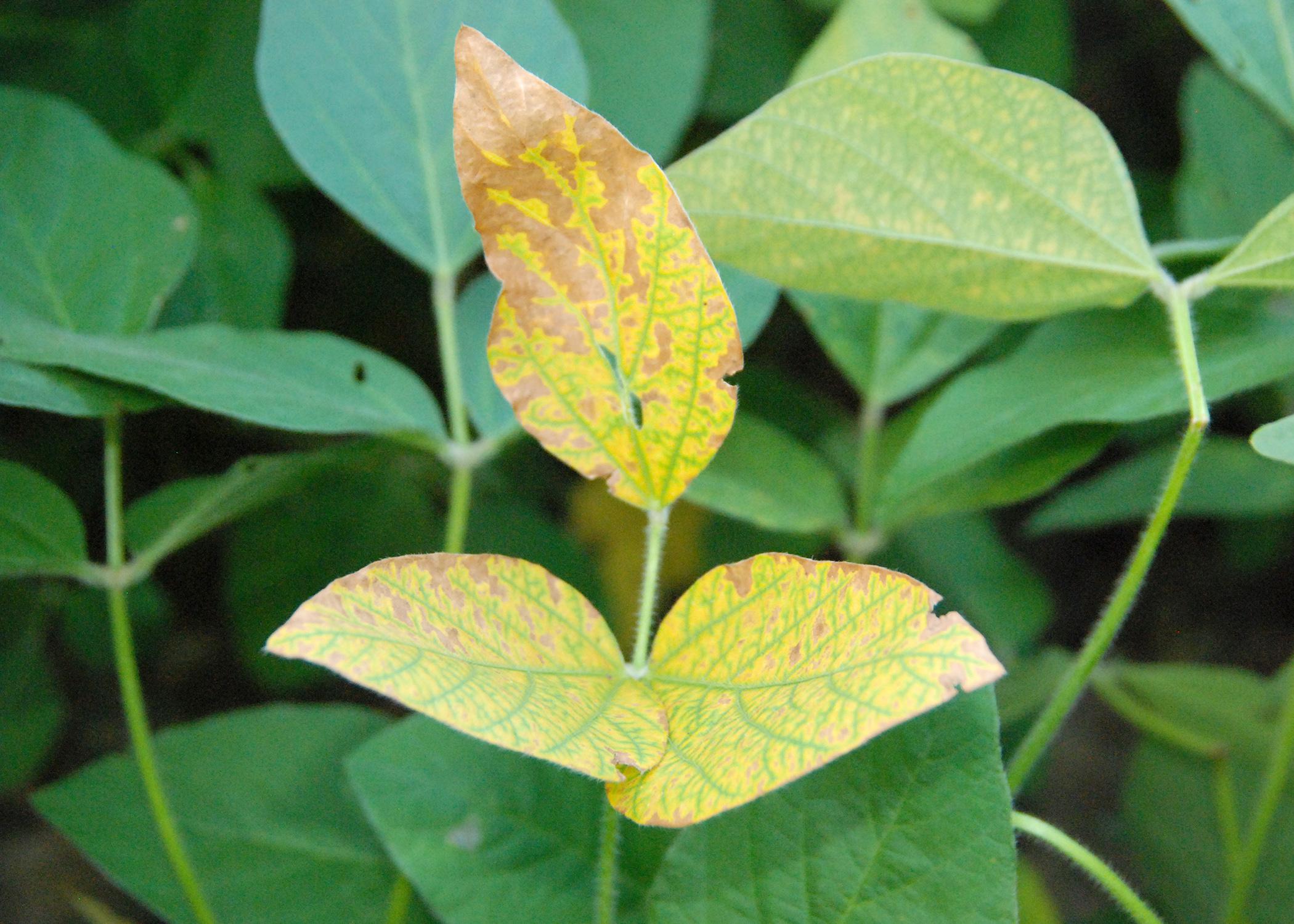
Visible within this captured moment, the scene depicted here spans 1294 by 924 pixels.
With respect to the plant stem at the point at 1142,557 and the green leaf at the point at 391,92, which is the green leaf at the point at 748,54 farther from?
the plant stem at the point at 1142,557

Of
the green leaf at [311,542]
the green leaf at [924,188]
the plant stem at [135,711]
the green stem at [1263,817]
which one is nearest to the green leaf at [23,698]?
the green leaf at [311,542]

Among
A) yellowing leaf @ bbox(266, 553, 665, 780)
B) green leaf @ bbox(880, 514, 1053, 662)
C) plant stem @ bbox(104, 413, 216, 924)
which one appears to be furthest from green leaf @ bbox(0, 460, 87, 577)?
green leaf @ bbox(880, 514, 1053, 662)

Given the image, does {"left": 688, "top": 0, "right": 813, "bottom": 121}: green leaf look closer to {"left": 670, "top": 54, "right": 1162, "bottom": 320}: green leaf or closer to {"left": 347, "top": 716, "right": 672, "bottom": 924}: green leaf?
{"left": 670, "top": 54, "right": 1162, "bottom": 320}: green leaf

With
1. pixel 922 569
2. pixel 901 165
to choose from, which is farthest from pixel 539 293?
pixel 922 569

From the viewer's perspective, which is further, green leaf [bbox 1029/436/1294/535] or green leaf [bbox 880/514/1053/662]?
green leaf [bbox 880/514/1053/662]

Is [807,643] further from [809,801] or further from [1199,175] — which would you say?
[1199,175]

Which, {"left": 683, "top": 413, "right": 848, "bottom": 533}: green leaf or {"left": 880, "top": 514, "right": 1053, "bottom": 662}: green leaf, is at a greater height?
{"left": 683, "top": 413, "right": 848, "bottom": 533}: green leaf

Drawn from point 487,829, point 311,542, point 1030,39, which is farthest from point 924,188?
point 311,542
